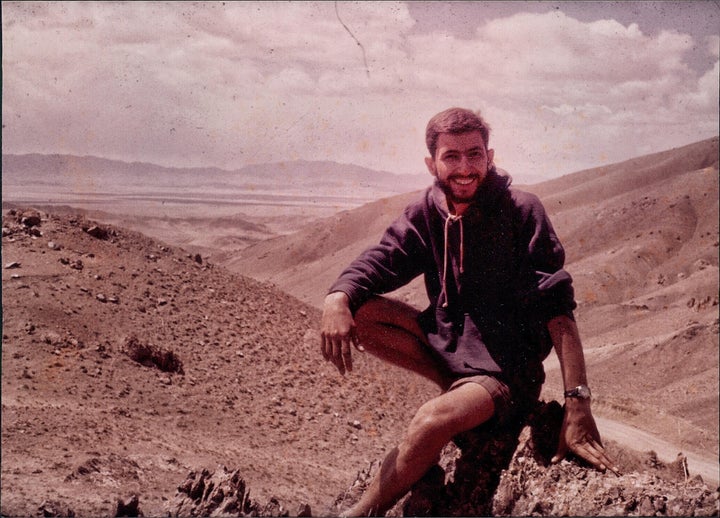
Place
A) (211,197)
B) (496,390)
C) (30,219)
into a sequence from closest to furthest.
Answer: (496,390) → (30,219) → (211,197)

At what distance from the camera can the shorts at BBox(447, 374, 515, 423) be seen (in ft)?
9.02

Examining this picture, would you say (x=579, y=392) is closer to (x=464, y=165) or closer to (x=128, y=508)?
(x=464, y=165)

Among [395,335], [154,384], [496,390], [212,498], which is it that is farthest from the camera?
[154,384]

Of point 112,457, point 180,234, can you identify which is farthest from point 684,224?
point 112,457

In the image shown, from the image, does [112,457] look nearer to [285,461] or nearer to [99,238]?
[285,461]

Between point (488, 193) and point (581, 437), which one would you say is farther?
point (488, 193)

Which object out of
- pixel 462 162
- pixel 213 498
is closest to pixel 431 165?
pixel 462 162

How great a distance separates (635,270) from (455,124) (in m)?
27.8

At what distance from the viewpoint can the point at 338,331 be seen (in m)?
2.71

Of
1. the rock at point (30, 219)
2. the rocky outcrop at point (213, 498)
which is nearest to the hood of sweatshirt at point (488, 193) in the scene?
the rocky outcrop at point (213, 498)

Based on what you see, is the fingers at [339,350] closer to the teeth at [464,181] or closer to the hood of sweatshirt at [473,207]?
the hood of sweatshirt at [473,207]

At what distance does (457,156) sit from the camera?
9.23ft

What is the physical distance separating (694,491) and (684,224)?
108 ft

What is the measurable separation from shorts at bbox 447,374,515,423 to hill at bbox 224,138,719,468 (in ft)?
39.6
